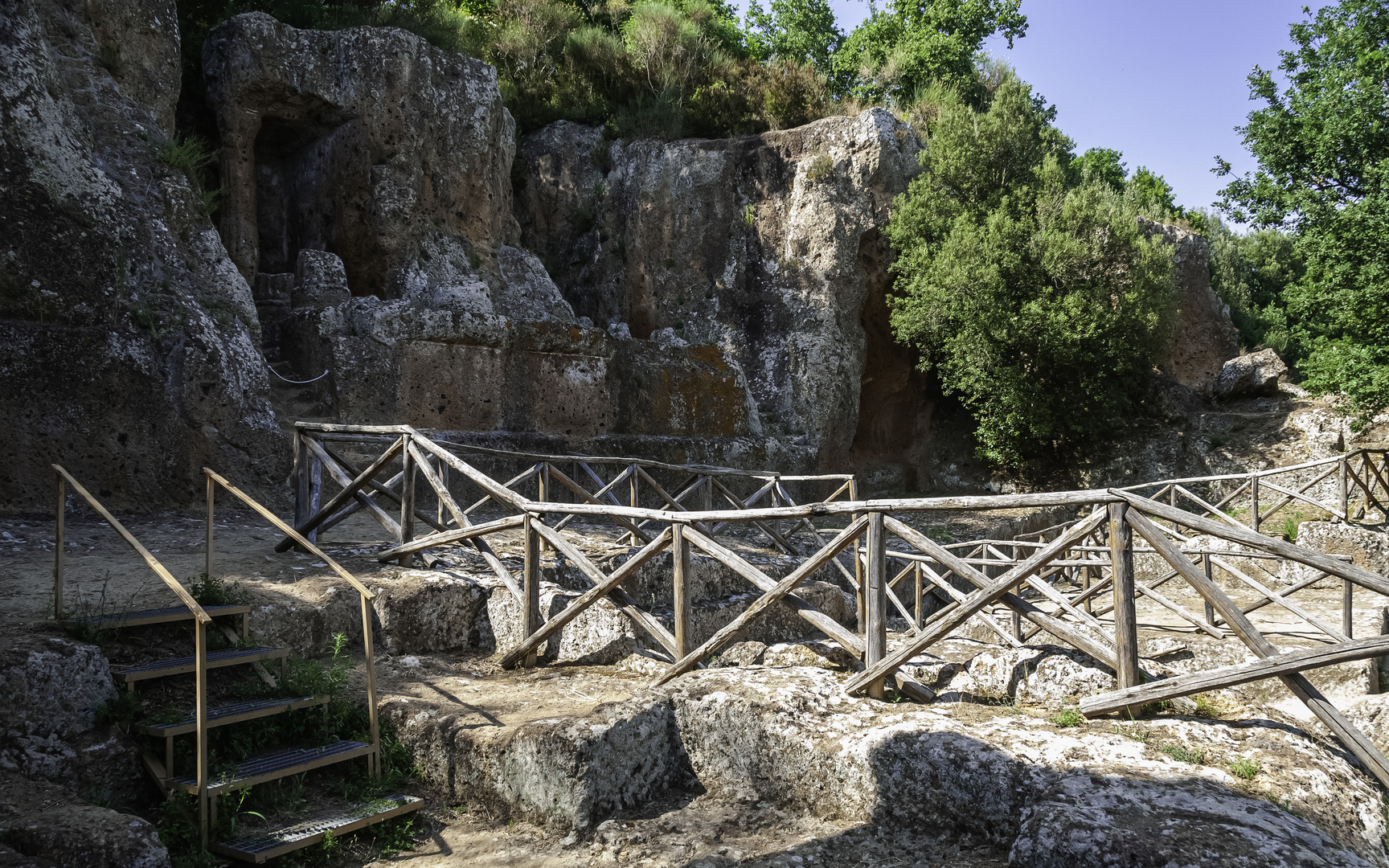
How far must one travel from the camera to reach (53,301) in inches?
296

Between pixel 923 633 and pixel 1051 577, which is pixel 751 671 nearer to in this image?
pixel 923 633

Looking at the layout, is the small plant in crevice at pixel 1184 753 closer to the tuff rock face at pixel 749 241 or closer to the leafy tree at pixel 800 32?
the tuff rock face at pixel 749 241

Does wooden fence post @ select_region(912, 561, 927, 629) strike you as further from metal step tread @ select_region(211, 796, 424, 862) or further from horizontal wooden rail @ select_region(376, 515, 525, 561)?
metal step tread @ select_region(211, 796, 424, 862)

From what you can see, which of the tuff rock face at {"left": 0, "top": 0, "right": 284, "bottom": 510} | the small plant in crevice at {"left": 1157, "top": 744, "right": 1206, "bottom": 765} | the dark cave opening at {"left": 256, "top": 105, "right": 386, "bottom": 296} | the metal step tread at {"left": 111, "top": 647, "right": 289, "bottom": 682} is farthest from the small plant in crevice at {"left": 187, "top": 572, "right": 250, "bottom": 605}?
the dark cave opening at {"left": 256, "top": 105, "right": 386, "bottom": 296}

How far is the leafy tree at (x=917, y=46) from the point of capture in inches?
860

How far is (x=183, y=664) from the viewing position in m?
4.15

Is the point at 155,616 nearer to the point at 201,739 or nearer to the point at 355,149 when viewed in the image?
the point at 201,739

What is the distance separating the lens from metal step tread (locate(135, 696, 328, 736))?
3.74 metres

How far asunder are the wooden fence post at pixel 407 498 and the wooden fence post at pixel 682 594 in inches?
95.2

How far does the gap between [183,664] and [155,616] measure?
0.38m

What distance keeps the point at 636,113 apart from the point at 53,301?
13.4m

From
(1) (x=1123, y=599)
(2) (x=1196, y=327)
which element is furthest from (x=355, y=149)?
(2) (x=1196, y=327)

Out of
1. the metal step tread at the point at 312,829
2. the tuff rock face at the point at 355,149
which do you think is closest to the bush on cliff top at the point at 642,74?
A: the tuff rock face at the point at 355,149

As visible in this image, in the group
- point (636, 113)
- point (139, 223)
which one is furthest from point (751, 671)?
point (636, 113)
